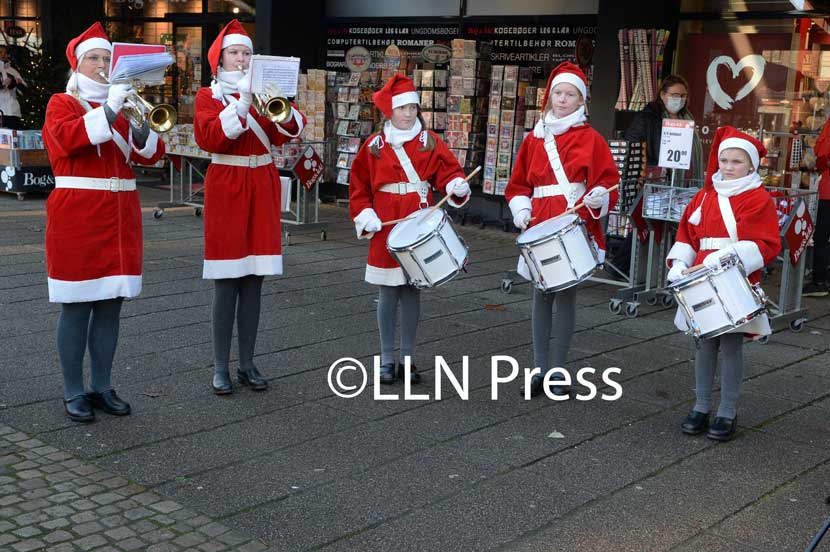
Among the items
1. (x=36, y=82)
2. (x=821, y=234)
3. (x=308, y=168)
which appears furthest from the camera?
(x=36, y=82)

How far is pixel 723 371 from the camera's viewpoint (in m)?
5.57

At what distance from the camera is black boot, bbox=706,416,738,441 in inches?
217

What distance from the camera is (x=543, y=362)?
628cm

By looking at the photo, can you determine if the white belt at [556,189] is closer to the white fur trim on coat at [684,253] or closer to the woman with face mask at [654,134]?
the white fur trim on coat at [684,253]

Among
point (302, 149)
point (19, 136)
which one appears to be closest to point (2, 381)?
point (302, 149)

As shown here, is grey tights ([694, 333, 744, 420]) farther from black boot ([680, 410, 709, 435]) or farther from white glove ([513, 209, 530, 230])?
white glove ([513, 209, 530, 230])

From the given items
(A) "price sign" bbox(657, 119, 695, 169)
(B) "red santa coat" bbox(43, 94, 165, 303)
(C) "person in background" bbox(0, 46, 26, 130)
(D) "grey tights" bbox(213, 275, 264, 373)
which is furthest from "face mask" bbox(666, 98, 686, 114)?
(C) "person in background" bbox(0, 46, 26, 130)

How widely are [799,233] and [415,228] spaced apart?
3.37m

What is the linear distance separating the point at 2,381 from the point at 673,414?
12.8 ft

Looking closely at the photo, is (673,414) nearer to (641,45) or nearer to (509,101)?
(641,45)

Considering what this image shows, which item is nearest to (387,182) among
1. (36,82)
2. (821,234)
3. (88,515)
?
(88,515)

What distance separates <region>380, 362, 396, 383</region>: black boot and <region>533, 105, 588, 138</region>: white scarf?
65.0 inches

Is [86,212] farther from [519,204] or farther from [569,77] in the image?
[569,77]

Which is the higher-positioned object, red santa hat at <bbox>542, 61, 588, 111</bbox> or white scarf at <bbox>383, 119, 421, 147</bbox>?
red santa hat at <bbox>542, 61, 588, 111</bbox>
